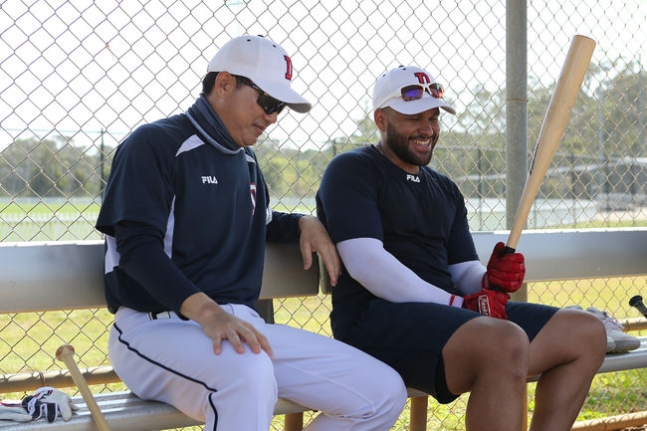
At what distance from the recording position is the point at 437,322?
2.63 meters

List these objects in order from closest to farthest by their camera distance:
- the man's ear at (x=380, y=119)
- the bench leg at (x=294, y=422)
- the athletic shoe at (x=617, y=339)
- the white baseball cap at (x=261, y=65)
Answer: the white baseball cap at (x=261, y=65) → the bench leg at (x=294, y=422) → the athletic shoe at (x=617, y=339) → the man's ear at (x=380, y=119)

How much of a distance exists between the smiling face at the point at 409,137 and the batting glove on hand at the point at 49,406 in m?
→ 1.45

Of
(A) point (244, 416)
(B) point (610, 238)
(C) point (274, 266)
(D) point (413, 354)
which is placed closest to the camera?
(A) point (244, 416)

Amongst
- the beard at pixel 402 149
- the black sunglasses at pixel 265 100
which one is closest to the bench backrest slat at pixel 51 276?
the black sunglasses at pixel 265 100

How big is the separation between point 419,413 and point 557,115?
1.14 meters

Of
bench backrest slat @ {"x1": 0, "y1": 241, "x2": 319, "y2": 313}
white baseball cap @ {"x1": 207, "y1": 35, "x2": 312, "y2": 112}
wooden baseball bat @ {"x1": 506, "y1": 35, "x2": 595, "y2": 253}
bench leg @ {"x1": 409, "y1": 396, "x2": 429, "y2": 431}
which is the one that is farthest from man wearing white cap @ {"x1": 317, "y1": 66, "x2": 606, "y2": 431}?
bench backrest slat @ {"x1": 0, "y1": 241, "x2": 319, "y2": 313}

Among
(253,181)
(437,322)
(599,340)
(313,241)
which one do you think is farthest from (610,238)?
(253,181)

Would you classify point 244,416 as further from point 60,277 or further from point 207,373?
point 60,277

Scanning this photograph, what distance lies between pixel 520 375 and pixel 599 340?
0.46 m

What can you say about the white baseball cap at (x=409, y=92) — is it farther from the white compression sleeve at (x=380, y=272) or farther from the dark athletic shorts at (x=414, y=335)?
the dark athletic shorts at (x=414, y=335)

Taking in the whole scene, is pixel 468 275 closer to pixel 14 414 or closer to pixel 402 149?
pixel 402 149

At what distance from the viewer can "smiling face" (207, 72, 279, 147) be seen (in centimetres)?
252

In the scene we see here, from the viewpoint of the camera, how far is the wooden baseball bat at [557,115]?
290cm

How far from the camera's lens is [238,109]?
2.53 meters
